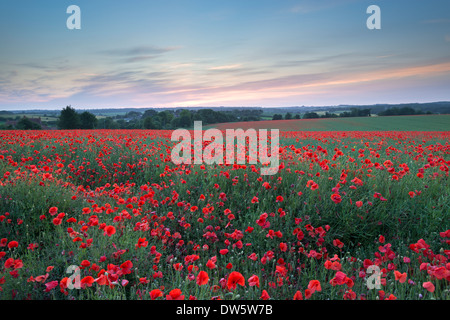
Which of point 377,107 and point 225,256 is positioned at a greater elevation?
point 377,107

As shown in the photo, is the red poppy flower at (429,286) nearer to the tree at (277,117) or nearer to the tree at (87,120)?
the tree at (277,117)

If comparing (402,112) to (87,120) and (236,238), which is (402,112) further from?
(236,238)

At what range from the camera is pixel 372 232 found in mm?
3824

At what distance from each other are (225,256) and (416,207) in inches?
113

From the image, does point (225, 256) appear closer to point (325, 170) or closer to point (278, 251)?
point (278, 251)

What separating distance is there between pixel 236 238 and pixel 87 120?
4793cm

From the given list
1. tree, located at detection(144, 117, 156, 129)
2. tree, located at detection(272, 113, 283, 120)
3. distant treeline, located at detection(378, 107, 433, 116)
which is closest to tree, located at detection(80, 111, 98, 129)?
tree, located at detection(144, 117, 156, 129)

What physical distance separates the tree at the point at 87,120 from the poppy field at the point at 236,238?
140 feet

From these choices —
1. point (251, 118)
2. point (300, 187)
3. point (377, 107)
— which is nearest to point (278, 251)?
point (300, 187)

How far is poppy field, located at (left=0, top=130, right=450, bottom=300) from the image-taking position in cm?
244

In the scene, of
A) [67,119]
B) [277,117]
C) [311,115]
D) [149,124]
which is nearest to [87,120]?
[67,119]

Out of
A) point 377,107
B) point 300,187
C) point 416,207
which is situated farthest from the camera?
point 377,107

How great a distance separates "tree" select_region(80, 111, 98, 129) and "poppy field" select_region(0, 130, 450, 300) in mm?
42608

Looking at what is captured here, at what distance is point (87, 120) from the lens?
148ft
